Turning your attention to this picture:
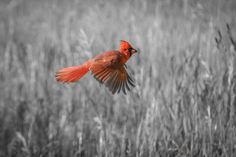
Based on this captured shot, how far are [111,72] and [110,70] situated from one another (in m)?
0.02

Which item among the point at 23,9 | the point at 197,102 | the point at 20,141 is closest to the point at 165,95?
the point at 197,102

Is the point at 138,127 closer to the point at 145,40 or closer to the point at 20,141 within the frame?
the point at 20,141

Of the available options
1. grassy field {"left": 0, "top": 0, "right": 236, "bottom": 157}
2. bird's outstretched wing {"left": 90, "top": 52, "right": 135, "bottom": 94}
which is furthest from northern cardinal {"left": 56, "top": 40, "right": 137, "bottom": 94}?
grassy field {"left": 0, "top": 0, "right": 236, "bottom": 157}

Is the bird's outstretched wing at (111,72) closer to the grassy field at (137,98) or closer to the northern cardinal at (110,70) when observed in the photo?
the northern cardinal at (110,70)

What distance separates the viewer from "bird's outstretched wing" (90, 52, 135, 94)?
2.51 meters

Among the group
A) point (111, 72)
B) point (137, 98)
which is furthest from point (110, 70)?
point (137, 98)

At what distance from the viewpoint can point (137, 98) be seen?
3340mm

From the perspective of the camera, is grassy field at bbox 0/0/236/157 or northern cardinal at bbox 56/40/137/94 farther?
grassy field at bbox 0/0/236/157

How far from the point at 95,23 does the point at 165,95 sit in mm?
2516

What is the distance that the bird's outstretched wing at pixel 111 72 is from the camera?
2.51 m

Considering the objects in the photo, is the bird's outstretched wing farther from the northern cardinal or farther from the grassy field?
the grassy field

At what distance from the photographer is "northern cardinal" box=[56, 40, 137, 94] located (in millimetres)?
2518

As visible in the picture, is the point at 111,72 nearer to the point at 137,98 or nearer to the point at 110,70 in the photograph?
the point at 110,70

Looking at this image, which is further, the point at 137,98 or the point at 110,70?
the point at 137,98
